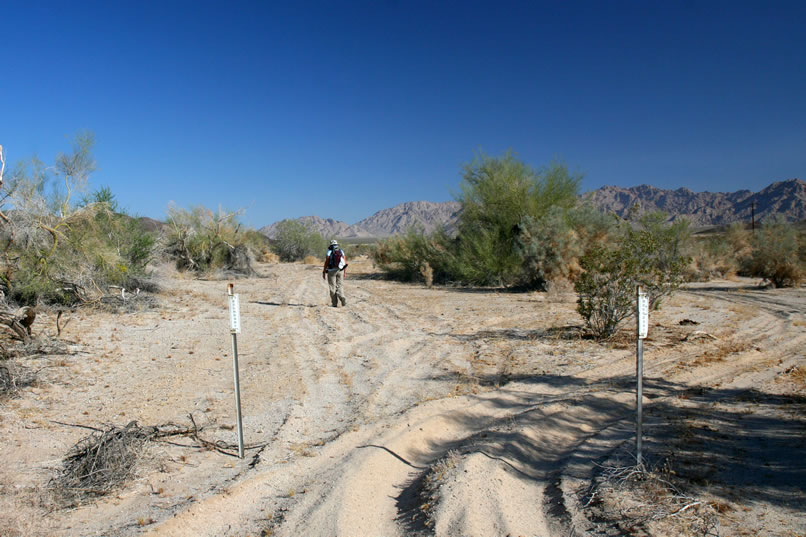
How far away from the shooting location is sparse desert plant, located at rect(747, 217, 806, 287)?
1966 cm

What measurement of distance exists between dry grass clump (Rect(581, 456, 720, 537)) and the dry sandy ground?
0.02 m

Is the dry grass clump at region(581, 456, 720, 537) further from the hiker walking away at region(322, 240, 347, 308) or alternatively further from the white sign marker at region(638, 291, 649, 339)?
the hiker walking away at region(322, 240, 347, 308)

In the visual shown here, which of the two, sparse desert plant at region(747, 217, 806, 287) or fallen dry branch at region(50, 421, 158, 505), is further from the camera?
sparse desert plant at region(747, 217, 806, 287)

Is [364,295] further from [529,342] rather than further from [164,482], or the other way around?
[164,482]

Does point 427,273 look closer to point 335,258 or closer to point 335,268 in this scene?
point 335,268

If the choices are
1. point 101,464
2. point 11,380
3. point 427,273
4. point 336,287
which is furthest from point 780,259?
point 11,380

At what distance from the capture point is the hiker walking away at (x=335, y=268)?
46.6ft

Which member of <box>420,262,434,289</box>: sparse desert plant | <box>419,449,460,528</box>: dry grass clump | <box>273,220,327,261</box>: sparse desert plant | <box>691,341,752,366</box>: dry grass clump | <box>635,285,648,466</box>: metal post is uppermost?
<box>273,220,327,261</box>: sparse desert plant

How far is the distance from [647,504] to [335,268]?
37.2 ft

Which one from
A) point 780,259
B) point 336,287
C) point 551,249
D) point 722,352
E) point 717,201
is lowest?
point 722,352

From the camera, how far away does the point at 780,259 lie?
19719 mm

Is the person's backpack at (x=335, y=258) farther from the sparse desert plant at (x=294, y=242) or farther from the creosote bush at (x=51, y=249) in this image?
the sparse desert plant at (x=294, y=242)

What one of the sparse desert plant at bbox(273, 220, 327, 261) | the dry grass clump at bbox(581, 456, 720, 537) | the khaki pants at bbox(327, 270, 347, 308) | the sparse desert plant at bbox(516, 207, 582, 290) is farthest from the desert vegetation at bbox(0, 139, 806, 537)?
the sparse desert plant at bbox(273, 220, 327, 261)

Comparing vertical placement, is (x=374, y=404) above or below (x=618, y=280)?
below
